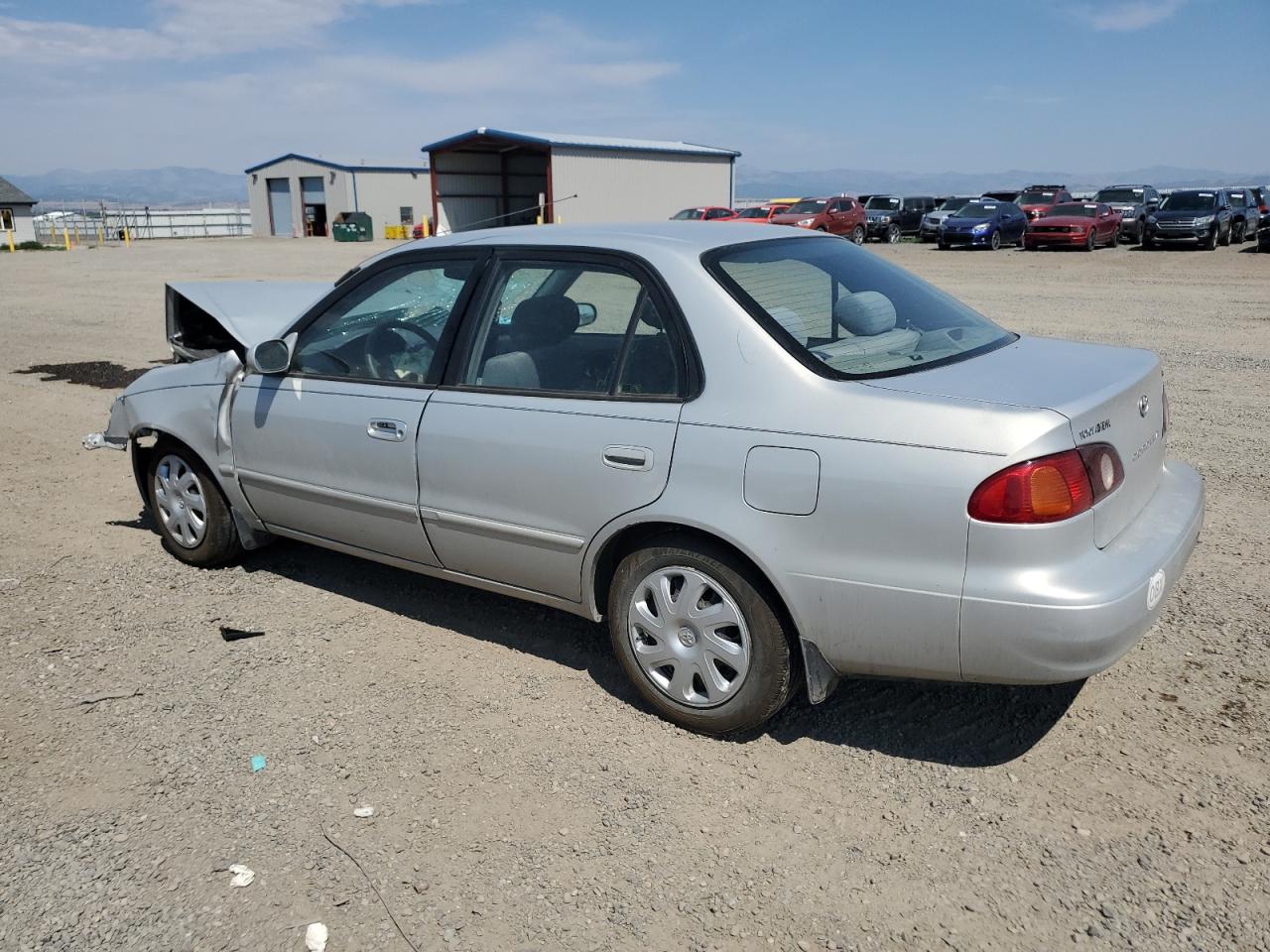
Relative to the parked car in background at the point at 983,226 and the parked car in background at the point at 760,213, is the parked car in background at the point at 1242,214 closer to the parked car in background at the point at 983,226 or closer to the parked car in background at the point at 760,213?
the parked car in background at the point at 983,226

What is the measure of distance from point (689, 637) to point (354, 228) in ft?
161

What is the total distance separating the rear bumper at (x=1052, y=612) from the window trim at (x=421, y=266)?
2.13 metres

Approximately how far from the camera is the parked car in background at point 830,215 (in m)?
32.6

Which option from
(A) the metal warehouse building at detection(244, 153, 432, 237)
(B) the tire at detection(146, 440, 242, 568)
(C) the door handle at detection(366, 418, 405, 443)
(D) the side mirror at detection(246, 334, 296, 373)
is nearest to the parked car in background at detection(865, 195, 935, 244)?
(A) the metal warehouse building at detection(244, 153, 432, 237)

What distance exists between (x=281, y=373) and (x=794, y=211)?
30847 mm

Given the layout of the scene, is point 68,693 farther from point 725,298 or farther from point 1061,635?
point 1061,635

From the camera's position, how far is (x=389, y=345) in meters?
4.39

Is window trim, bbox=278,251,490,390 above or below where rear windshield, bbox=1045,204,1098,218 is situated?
below

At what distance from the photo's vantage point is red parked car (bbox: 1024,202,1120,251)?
30500 mm

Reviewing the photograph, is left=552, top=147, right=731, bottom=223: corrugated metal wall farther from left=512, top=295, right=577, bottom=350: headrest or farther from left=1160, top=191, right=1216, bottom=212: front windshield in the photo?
left=512, top=295, right=577, bottom=350: headrest

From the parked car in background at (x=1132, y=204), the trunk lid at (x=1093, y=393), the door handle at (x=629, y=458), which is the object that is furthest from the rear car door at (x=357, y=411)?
the parked car in background at (x=1132, y=204)

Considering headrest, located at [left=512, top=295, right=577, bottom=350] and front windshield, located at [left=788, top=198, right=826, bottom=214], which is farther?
front windshield, located at [left=788, top=198, right=826, bottom=214]

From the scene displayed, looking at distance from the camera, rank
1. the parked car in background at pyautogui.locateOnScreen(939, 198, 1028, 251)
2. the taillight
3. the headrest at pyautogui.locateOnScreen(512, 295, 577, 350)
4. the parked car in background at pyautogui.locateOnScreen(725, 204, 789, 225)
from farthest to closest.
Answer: the parked car in background at pyautogui.locateOnScreen(725, 204, 789, 225), the parked car in background at pyautogui.locateOnScreen(939, 198, 1028, 251), the headrest at pyautogui.locateOnScreen(512, 295, 577, 350), the taillight

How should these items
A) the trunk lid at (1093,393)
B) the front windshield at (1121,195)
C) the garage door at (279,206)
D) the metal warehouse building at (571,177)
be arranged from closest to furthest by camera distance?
the trunk lid at (1093,393)
the front windshield at (1121,195)
the metal warehouse building at (571,177)
the garage door at (279,206)
